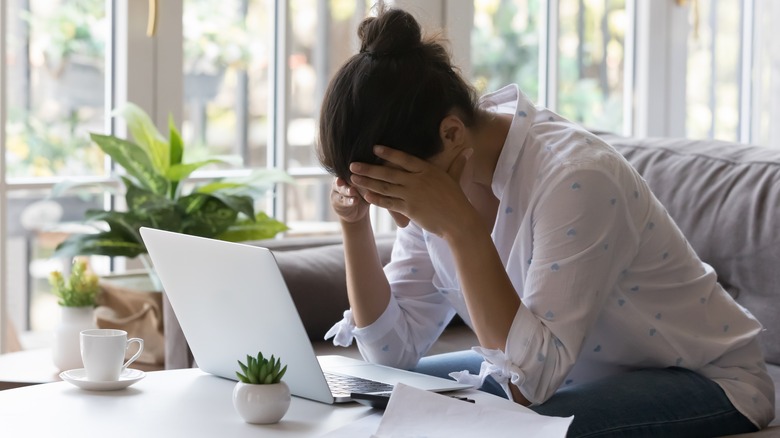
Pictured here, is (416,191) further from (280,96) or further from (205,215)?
(280,96)

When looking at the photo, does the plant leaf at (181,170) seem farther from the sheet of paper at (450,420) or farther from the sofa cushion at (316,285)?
the sheet of paper at (450,420)

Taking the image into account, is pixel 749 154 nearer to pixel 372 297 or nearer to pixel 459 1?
pixel 372 297

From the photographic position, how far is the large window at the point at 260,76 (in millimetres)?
2404

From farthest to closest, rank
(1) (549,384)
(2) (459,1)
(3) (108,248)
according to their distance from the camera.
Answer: (2) (459,1)
(3) (108,248)
(1) (549,384)

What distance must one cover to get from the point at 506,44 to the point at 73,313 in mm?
1754

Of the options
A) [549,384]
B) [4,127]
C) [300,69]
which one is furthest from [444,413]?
[300,69]

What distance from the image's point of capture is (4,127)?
2.30 meters

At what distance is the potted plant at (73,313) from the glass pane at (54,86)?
20.4 inches

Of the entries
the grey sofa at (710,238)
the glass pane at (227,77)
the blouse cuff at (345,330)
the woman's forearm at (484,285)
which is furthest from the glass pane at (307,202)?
the woman's forearm at (484,285)

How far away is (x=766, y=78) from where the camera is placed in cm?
378

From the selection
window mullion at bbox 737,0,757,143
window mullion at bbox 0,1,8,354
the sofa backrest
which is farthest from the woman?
window mullion at bbox 737,0,757,143

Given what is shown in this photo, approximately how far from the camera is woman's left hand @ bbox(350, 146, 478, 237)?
1.28 meters

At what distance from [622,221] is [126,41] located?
1.51 m

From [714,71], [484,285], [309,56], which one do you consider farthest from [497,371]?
[714,71]
